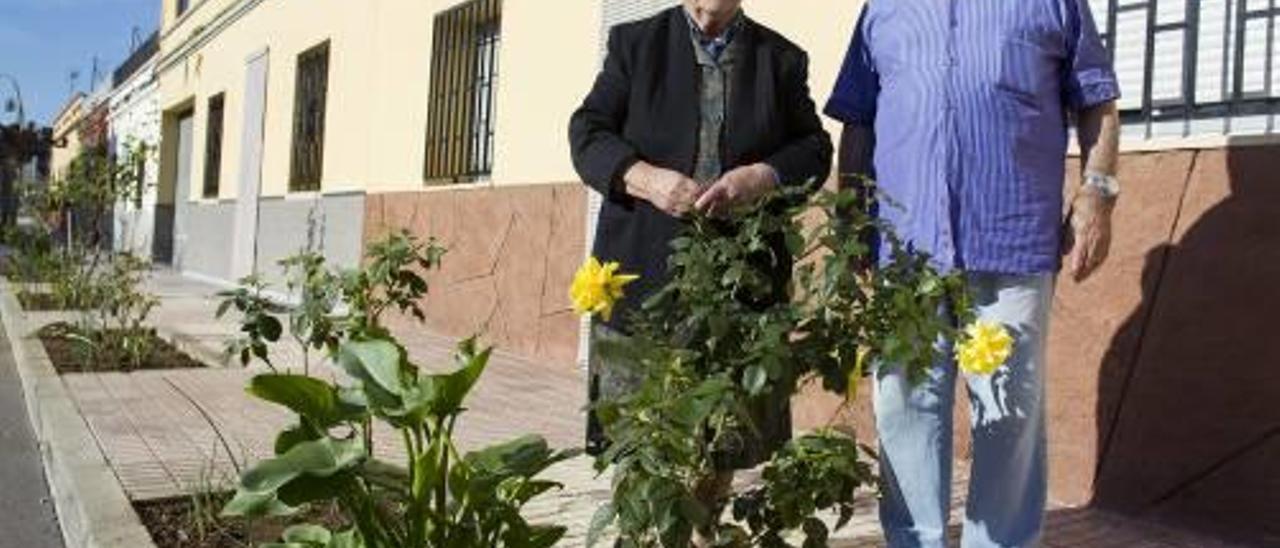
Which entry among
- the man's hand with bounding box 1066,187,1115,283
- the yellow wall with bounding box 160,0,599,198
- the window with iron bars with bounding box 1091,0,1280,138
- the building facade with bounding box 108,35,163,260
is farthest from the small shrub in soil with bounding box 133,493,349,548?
the building facade with bounding box 108,35,163,260

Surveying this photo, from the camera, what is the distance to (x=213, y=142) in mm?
21266

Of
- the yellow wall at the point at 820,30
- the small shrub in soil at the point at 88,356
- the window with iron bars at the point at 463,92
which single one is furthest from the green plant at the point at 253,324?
Answer: the window with iron bars at the point at 463,92

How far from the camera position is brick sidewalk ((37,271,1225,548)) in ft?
15.0

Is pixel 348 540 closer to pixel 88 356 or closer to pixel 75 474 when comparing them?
pixel 75 474

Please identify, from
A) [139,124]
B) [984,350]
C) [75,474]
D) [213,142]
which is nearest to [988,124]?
[984,350]

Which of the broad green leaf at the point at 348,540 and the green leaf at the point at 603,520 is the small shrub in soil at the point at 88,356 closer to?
the broad green leaf at the point at 348,540

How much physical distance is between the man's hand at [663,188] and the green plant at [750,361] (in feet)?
0.31

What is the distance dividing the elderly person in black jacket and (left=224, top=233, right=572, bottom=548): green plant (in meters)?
0.25

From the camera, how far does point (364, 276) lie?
3.96 metres

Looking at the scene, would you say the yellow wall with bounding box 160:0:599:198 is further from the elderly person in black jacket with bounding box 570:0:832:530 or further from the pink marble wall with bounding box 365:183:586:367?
the elderly person in black jacket with bounding box 570:0:832:530

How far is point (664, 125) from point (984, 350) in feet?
2.86

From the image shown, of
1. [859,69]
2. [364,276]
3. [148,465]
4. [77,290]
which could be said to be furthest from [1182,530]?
[77,290]

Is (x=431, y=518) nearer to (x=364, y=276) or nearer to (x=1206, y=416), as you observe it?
(x=364, y=276)

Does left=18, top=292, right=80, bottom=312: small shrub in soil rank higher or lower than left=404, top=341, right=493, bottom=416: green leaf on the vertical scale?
lower
